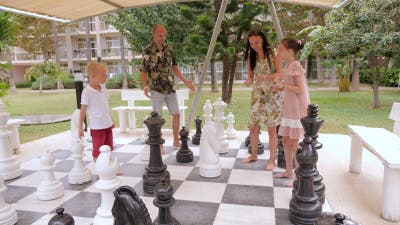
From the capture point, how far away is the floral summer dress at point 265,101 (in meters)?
2.77

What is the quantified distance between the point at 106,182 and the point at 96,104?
1040mm

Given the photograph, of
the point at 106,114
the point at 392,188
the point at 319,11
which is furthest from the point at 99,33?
the point at 392,188

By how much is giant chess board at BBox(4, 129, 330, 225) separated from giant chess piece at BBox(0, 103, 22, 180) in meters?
0.07

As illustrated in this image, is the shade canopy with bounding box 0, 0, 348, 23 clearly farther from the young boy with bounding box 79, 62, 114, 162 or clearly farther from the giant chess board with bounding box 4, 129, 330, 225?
the giant chess board with bounding box 4, 129, 330, 225

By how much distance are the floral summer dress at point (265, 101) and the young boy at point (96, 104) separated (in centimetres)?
142

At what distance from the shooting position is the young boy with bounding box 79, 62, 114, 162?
2.58m

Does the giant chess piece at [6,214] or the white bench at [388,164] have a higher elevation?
Answer: the white bench at [388,164]

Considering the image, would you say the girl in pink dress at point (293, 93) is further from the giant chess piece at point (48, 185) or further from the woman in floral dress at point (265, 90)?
the giant chess piece at point (48, 185)

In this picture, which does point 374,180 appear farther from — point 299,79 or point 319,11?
point 319,11

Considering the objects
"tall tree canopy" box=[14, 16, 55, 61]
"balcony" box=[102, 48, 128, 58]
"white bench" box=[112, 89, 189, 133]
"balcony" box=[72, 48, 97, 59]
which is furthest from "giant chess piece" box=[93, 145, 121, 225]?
"balcony" box=[72, 48, 97, 59]

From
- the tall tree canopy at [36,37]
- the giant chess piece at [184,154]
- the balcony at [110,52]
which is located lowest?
the giant chess piece at [184,154]

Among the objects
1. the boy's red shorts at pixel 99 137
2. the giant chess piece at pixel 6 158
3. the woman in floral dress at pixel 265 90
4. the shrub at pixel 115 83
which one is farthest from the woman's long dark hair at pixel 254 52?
the shrub at pixel 115 83

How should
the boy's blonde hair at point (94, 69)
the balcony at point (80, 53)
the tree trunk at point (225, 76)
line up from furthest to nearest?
the balcony at point (80, 53)
the tree trunk at point (225, 76)
the boy's blonde hair at point (94, 69)

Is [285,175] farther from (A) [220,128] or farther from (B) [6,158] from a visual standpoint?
(B) [6,158]
